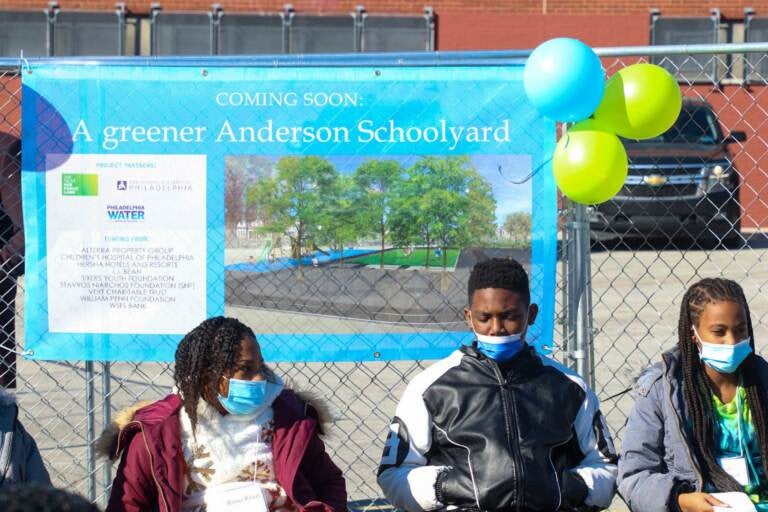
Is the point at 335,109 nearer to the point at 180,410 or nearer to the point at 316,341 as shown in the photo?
the point at 316,341

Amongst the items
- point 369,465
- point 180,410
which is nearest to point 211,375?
point 180,410

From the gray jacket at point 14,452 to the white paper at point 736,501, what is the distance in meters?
2.15

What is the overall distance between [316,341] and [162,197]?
84cm

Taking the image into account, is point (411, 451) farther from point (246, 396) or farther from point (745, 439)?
point (745, 439)

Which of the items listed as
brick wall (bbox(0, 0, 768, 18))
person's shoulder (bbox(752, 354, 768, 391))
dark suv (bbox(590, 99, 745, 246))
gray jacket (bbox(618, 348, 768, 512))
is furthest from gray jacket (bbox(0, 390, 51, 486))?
brick wall (bbox(0, 0, 768, 18))

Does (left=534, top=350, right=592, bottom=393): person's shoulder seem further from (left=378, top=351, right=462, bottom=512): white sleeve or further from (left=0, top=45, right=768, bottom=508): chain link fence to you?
(left=0, top=45, right=768, bottom=508): chain link fence

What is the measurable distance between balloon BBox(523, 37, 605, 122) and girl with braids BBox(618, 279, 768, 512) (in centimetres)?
76

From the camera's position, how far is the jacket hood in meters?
3.34

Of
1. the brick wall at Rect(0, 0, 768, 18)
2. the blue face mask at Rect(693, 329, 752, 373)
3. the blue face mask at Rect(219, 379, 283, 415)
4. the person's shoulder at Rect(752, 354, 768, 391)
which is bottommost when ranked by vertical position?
the blue face mask at Rect(219, 379, 283, 415)

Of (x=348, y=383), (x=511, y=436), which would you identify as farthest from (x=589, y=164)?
(x=348, y=383)

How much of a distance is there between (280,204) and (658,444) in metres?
1.71

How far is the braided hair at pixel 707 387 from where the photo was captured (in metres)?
3.45

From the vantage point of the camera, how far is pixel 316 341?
13.8ft

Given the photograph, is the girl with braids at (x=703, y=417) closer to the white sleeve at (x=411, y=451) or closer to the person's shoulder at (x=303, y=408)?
the white sleeve at (x=411, y=451)
